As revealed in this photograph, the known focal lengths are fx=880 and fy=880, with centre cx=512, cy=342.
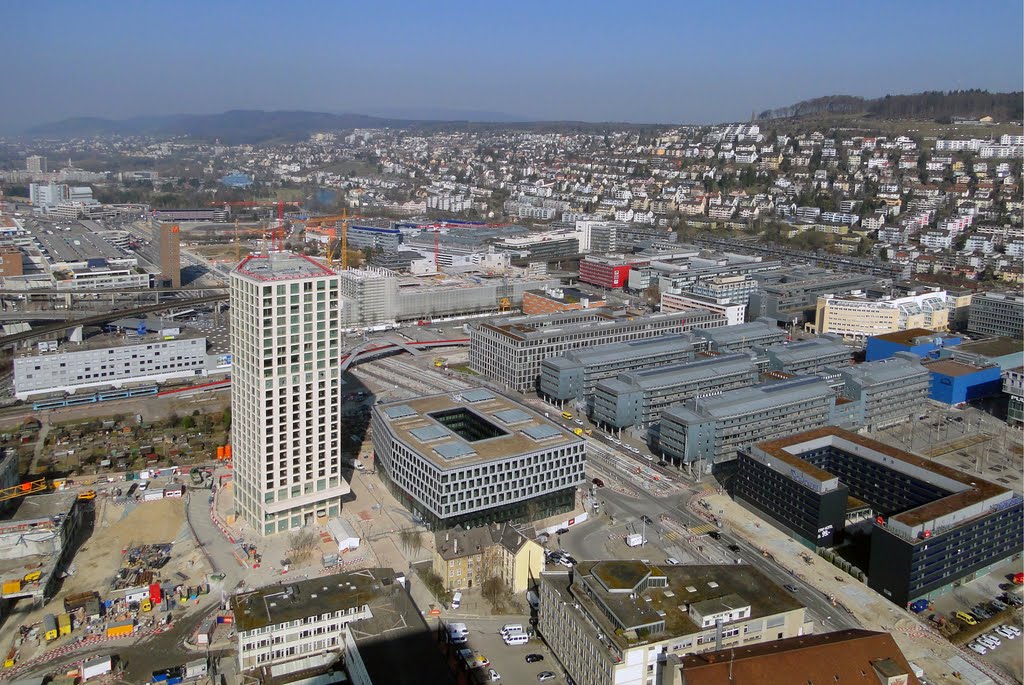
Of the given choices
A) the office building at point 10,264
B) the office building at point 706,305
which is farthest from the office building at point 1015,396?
the office building at point 10,264

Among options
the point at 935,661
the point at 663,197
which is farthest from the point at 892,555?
the point at 663,197

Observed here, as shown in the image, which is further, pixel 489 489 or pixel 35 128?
pixel 35 128

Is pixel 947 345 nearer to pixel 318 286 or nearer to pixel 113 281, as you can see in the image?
pixel 318 286

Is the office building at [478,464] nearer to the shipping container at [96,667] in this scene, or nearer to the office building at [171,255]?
the shipping container at [96,667]

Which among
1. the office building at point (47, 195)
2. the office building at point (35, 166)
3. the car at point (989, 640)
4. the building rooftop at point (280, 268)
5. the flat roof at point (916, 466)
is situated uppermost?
the office building at point (35, 166)

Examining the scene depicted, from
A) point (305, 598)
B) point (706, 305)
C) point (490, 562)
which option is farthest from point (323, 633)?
point (706, 305)
